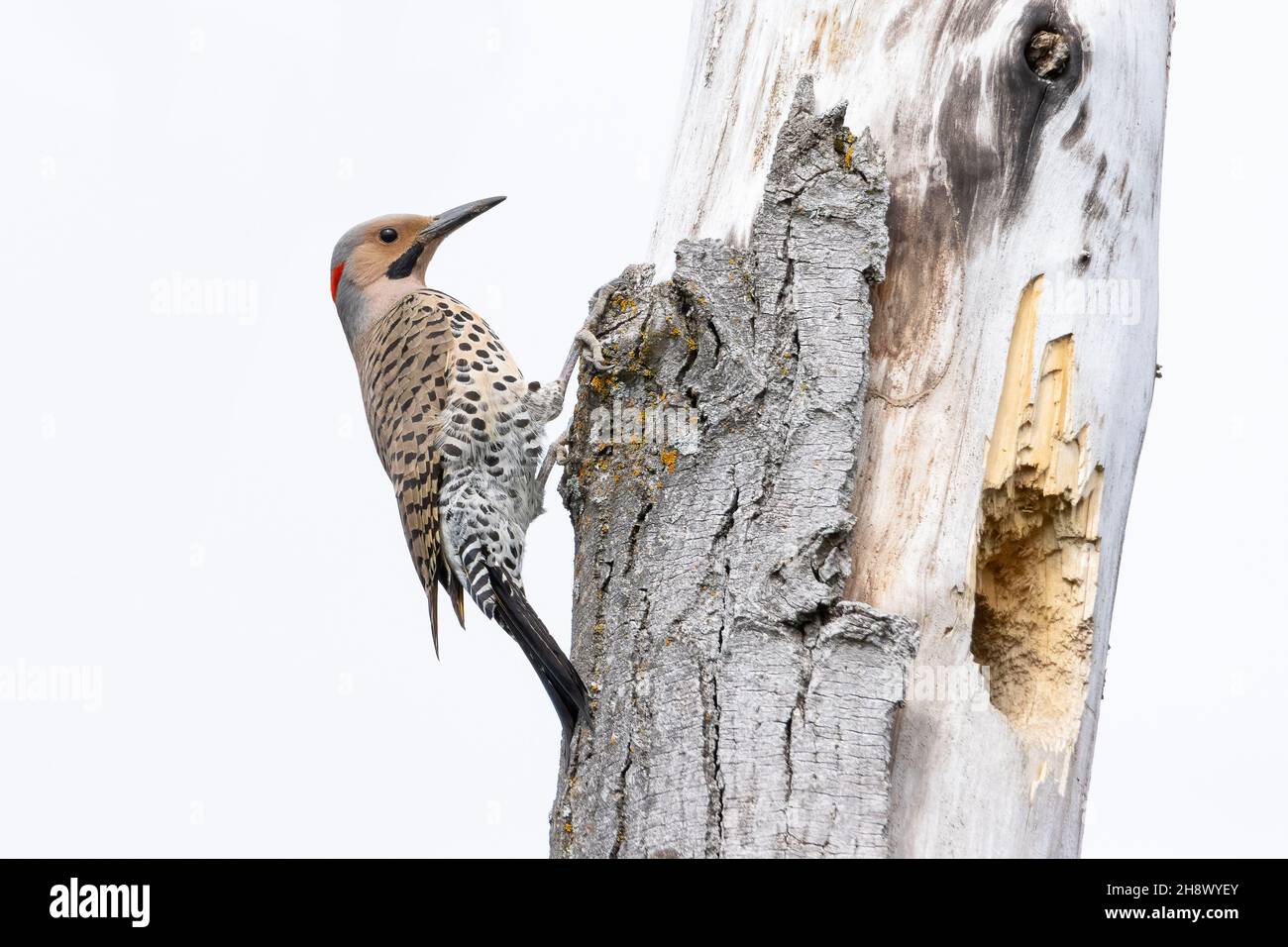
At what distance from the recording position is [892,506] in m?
2.46

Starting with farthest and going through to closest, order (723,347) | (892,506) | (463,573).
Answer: (463,573) → (723,347) → (892,506)

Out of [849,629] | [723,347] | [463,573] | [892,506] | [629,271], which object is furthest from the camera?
[463,573]

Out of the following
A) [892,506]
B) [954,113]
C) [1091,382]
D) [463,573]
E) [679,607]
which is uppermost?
[954,113]

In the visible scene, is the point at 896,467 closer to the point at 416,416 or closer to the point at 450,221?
the point at 416,416

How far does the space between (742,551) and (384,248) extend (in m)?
2.93

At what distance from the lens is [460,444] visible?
4141 millimetres

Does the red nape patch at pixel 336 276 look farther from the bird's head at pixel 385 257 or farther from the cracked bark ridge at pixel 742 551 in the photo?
the cracked bark ridge at pixel 742 551

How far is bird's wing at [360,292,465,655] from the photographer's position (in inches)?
163

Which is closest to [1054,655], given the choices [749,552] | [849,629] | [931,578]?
[931,578]

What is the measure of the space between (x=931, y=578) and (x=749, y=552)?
0.34 meters

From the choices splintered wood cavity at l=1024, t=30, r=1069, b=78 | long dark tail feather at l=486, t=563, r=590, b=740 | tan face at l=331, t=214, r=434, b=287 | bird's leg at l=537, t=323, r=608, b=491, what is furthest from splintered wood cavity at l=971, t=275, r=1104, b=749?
tan face at l=331, t=214, r=434, b=287

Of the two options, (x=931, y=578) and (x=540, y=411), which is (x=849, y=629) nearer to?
(x=931, y=578)

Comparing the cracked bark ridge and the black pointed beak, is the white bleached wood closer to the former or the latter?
the cracked bark ridge

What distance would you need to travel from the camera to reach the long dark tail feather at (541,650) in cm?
266
